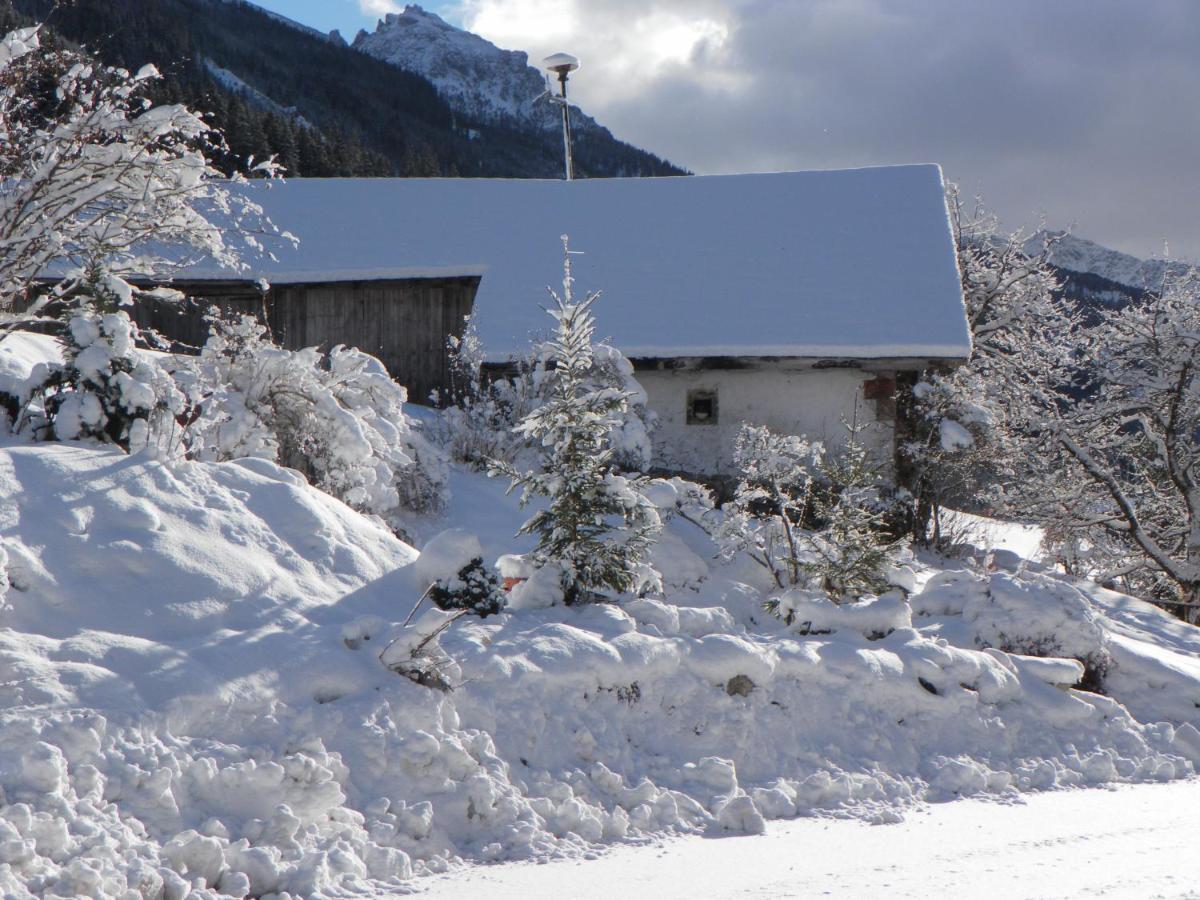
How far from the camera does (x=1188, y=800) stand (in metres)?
5.56

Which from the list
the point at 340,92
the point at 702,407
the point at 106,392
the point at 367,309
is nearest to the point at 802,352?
the point at 702,407

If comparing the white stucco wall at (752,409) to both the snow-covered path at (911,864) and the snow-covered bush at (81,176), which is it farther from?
the snow-covered path at (911,864)

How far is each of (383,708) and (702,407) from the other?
1003cm

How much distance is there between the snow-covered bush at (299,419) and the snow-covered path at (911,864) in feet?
15.3

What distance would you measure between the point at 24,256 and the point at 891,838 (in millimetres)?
5928

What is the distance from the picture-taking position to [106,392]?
22.1ft

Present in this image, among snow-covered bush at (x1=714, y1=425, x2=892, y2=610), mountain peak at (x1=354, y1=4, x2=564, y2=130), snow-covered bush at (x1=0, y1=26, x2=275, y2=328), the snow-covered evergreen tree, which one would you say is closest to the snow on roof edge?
snow-covered bush at (x1=714, y1=425, x2=892, y2=610)

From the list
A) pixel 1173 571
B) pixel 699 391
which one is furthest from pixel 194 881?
pixel 1173 571

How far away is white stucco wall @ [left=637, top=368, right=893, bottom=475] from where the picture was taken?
46.0 feet

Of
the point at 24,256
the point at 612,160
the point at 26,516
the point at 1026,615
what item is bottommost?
the point at 1026,615

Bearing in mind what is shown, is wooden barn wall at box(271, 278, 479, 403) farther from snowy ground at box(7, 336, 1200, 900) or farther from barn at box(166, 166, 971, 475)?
snowy ground at box(7, 336, 1200, 900)

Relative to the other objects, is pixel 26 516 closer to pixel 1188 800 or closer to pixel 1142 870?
pixel 1142 870

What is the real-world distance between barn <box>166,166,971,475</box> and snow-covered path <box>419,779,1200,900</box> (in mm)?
8649

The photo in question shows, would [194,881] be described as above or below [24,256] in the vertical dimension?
below
